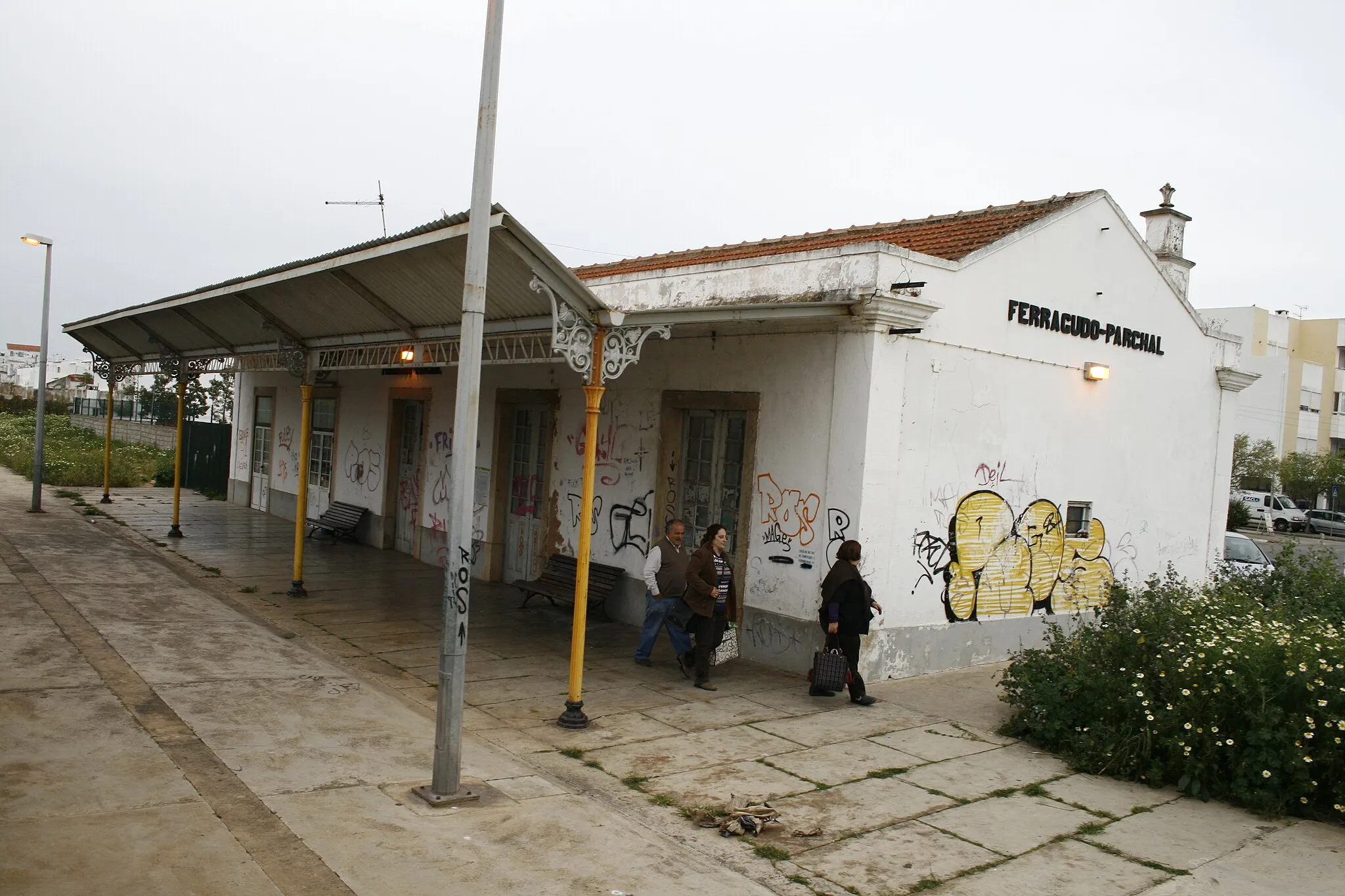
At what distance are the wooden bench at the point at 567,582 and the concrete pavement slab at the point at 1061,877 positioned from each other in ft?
21.8

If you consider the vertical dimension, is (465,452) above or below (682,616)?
above

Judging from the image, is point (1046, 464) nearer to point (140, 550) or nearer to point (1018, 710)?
point (1018, 710)

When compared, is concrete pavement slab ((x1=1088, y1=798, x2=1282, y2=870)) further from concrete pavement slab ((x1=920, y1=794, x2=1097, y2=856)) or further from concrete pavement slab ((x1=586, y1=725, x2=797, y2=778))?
concrete pavement slab ((x1=586, y1=725, x2=797, y2=778))

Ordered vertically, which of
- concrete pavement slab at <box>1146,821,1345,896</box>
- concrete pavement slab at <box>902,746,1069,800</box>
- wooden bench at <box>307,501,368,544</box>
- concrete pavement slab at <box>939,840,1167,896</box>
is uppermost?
wooden bench at <box>307,501,368,544</box>

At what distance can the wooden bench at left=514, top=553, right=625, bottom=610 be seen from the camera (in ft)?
37.8


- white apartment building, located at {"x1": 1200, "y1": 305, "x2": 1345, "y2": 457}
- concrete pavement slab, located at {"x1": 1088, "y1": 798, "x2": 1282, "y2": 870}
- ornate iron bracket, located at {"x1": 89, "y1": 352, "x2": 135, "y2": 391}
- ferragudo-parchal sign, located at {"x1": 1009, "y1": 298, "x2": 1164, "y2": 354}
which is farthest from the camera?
white apartment building, located at {"x1": 1200, "y1": 305, "x2": 1345, "y2": 457}

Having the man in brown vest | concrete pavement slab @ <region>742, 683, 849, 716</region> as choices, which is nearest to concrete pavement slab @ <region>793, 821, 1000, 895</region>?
concrete pavement slab @ <region>742, 683, 849, 716</region>

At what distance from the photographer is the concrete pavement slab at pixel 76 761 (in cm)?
532

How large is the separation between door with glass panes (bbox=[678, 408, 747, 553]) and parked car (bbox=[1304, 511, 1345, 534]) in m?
41.6

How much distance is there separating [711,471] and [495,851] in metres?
6.07

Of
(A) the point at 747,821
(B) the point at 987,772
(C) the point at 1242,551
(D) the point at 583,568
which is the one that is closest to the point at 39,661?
(D) the point at 583,568

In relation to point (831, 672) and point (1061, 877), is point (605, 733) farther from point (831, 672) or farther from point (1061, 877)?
point (1061, 877)

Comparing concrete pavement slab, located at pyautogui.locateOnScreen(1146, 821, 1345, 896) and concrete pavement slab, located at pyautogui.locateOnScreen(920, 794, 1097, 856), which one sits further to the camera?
concrete pavement slab, located at pyautogui.locateOnScreen(920, 794, 1097, 856)

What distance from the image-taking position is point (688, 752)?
23.1 feet
